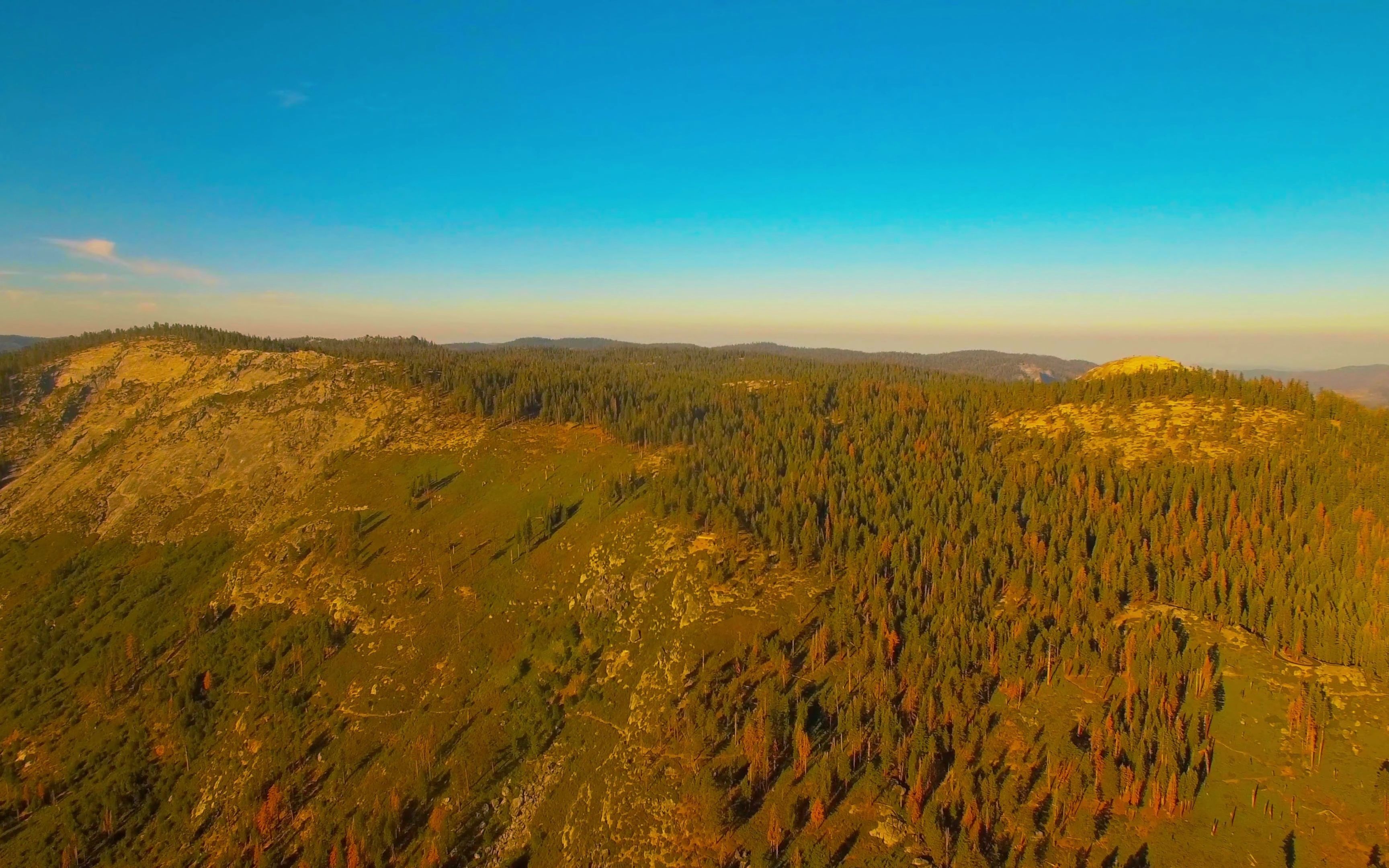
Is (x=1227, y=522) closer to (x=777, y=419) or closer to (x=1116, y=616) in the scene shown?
(x=1116, y=616)

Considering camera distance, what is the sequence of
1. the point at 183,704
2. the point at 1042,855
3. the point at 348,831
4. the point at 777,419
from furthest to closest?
the point at 777,419
the point at 183,704
the point at 348,831
the point at 1042,855

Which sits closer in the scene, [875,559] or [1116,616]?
[1116,616]

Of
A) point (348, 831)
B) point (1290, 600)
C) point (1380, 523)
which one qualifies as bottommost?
point (348, 831)

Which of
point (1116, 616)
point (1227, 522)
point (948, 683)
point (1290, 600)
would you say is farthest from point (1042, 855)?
point (1227, 522)

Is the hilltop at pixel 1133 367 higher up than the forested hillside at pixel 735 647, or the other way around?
the hilltop at pixel 1133 367

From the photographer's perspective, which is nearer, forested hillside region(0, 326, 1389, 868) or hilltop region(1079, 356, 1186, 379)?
forested hillside region(0, 326, 1389, 868)

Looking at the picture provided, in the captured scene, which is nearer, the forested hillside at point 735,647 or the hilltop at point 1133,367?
the forested hillside at point 735,647

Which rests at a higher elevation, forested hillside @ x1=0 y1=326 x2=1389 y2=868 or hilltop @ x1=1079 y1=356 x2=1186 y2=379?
hilltop @ x1=1079 y1=356 x2=1186 y2=379

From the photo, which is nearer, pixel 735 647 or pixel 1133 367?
pixel 735 647
